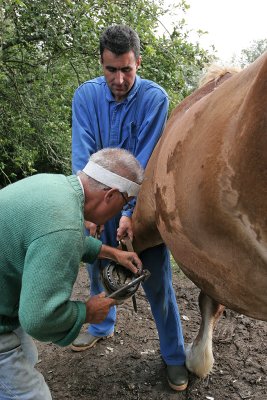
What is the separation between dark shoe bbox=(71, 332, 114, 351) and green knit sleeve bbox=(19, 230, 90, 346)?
1.67 meters

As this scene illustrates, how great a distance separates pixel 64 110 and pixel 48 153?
38.5 inches

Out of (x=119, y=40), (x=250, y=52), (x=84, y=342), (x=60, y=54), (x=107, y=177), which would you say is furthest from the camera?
(x=250, y=52)

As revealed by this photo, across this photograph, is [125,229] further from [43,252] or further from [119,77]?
[43,252]


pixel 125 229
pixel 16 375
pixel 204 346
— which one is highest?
pixel 125 229

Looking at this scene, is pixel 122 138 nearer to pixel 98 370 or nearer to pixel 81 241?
pixel 81 241

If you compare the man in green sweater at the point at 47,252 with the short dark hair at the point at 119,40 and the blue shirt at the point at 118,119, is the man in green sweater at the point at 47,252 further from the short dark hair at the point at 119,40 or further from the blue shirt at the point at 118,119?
the short dark hair at the point at 119,40

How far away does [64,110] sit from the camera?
18.9 feet

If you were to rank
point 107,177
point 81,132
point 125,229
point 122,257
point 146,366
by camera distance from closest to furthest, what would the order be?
point 107,177 → point 122,257 → point 125,229 → point 81,132 → point 146,366

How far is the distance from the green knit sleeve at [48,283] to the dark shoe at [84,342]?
65.6 inches

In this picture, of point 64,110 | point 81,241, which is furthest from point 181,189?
point 64,110

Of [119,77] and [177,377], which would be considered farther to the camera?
[177,377]

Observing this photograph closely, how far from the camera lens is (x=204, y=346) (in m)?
2.71

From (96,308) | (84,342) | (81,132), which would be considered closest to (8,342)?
(96,308)

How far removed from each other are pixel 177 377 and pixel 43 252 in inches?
65.7
